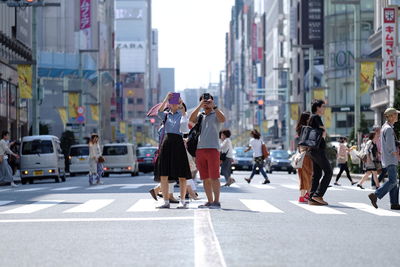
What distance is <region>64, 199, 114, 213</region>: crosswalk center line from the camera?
1527 cm

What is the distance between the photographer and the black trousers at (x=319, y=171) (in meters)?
16.3

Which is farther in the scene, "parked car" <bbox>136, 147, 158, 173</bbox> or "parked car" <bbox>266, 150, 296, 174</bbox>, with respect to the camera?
"parked car" <bbox>266, 150, 296, 174</bbox>

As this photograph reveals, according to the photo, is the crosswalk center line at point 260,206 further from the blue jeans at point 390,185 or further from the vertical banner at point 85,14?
the vertical banner at point 85,14

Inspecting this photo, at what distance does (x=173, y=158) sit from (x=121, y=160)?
110 ft

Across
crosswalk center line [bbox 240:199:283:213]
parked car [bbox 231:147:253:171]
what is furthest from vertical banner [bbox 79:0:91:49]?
crosswalk center line [bbox 240:199:283:213]

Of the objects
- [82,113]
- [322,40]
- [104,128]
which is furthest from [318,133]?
[104,128]

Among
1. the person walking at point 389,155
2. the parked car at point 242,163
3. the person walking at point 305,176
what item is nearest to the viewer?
the person walking at point 389,155

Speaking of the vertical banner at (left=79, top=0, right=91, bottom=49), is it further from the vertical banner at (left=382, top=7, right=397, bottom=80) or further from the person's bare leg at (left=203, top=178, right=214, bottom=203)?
the person's bare leg at (left=203, top=178, right=214, bottom=203)

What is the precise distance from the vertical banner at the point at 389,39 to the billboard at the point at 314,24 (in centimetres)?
4649

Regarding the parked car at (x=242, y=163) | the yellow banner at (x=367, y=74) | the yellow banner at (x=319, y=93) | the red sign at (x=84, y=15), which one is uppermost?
the red sign at (x=84, y=15)

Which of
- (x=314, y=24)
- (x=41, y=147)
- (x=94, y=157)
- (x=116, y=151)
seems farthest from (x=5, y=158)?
(x=314, y=24)

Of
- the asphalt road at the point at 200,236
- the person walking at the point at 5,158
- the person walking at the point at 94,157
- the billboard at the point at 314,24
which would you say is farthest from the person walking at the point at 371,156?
the billboard at the point at 314,24

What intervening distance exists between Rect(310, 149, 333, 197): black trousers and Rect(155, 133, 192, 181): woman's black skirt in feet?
8.63

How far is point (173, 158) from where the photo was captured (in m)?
14.7
